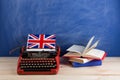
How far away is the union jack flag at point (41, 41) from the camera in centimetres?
148

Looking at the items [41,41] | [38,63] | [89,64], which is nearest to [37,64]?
[38,63]

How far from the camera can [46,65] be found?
52.1 inches

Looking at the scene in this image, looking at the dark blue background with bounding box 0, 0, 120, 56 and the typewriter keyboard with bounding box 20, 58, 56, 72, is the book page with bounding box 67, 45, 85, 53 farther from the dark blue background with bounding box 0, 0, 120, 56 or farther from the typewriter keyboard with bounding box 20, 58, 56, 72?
the typewriter keyboard with bounding box 20, 58, 56, 72

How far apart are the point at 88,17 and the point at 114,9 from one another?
6.7 inches

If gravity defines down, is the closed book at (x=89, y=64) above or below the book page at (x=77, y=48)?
below

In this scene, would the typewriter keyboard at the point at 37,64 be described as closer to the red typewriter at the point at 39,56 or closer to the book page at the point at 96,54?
the red typewriter at the point at 39,56

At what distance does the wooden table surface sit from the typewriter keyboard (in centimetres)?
4

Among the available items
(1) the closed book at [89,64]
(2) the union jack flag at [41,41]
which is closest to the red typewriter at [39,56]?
(2) the union jack flag at [41,41]

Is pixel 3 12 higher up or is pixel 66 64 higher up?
pixel 3 12

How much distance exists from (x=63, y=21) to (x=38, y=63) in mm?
346

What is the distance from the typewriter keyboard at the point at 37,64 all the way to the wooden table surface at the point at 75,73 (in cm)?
4

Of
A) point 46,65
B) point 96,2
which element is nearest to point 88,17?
point 96,2

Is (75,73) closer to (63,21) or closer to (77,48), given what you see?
(77,48)

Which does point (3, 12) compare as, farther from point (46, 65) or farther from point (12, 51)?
point (46, 65)
